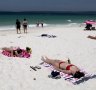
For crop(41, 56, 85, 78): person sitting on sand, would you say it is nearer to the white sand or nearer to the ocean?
the white sand

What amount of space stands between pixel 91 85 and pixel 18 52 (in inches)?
186

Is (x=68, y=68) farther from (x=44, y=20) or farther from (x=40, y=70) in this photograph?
(x=44, y=20)

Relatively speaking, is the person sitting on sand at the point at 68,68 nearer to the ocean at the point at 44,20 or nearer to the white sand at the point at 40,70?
the white sand at the point at 40,70

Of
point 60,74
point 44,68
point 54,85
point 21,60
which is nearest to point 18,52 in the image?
point 21,60

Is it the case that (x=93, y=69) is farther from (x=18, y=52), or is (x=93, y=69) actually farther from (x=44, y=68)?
(x=18, y=52)

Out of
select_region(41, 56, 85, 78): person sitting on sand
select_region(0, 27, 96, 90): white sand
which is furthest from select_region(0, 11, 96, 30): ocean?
select_region(41, 56, 85, 78): person sitting on sand

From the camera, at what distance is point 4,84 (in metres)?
8.54

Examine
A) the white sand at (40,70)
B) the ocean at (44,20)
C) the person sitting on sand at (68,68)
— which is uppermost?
the person sitting on sand at (68,68)

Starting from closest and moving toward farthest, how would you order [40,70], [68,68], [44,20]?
[68,68] < [40,70] < [44,20]

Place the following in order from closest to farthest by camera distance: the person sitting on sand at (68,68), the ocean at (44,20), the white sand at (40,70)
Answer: the white sand at (40,70) → the person sitting on sand at (68,68) → the ocean at (44,20)

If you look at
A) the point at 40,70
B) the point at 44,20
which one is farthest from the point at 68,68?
the point at 44,20

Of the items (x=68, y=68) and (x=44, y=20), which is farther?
(x=44, y=20)

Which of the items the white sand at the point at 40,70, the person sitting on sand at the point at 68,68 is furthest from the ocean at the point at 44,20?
the person sitting on sand at the point at 68,68

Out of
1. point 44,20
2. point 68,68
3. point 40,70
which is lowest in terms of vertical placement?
point 44,20
